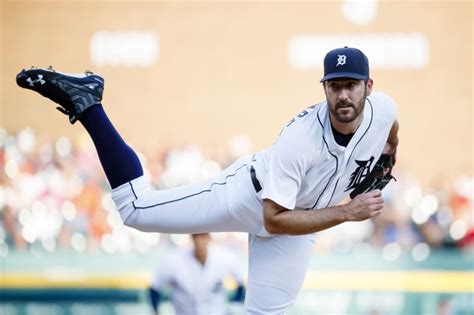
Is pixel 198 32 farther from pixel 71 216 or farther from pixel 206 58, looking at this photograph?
pixel 71 216

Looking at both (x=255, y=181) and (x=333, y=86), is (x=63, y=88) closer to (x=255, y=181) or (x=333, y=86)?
(x=255, y=181)

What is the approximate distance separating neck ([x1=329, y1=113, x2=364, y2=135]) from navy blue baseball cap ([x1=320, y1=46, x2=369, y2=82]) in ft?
0.80

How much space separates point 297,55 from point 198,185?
10.4m

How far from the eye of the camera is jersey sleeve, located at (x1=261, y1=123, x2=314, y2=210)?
4082 millimetres

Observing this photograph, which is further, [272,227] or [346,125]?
[346,125]

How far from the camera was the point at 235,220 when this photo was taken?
4.42 metres

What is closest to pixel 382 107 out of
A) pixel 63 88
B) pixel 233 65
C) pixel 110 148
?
pixel 110 148

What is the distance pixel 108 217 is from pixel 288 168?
5.98 m

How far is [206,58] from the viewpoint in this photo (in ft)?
49.6

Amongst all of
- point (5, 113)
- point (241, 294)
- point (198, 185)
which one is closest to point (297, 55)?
point (5, 113)

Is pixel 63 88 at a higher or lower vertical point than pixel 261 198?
higher

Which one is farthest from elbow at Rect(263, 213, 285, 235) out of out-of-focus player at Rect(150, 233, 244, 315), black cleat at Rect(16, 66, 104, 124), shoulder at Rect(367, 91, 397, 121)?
out-of-focus player at Rect(150, 233, 244, 315)

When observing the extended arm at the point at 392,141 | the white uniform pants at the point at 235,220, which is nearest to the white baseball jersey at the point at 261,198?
the white uniform pants at the point at 235,220

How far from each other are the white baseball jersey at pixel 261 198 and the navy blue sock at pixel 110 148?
0.06 metres
